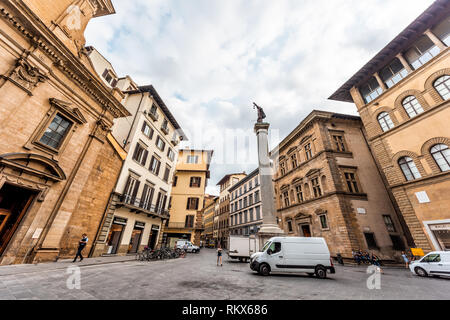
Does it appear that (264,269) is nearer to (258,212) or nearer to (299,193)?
(299,193)

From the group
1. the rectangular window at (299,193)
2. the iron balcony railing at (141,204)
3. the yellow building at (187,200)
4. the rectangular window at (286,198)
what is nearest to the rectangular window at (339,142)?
the rectangular window at (299,193)

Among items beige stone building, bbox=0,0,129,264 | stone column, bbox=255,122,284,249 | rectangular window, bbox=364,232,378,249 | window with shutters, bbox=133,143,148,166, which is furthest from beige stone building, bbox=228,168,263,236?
beige stone building, bbox=0,0,129,264

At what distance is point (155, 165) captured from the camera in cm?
2172

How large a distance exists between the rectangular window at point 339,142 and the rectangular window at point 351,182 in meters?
3.09

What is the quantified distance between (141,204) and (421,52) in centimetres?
2859

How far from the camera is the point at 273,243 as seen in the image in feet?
32.0

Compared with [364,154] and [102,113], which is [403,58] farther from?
[102,113]

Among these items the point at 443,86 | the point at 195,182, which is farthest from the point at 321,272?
the point at 195,182

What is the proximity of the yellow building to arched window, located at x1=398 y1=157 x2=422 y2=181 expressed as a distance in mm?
24849

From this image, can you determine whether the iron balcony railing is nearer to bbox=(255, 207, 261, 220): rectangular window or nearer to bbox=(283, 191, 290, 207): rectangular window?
bbox=(283, 191, 290, 207): rectangular window

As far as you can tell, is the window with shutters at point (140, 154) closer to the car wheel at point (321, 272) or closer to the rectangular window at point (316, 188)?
the car wheel at point (321, 272)

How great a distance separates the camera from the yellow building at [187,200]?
2912cm
